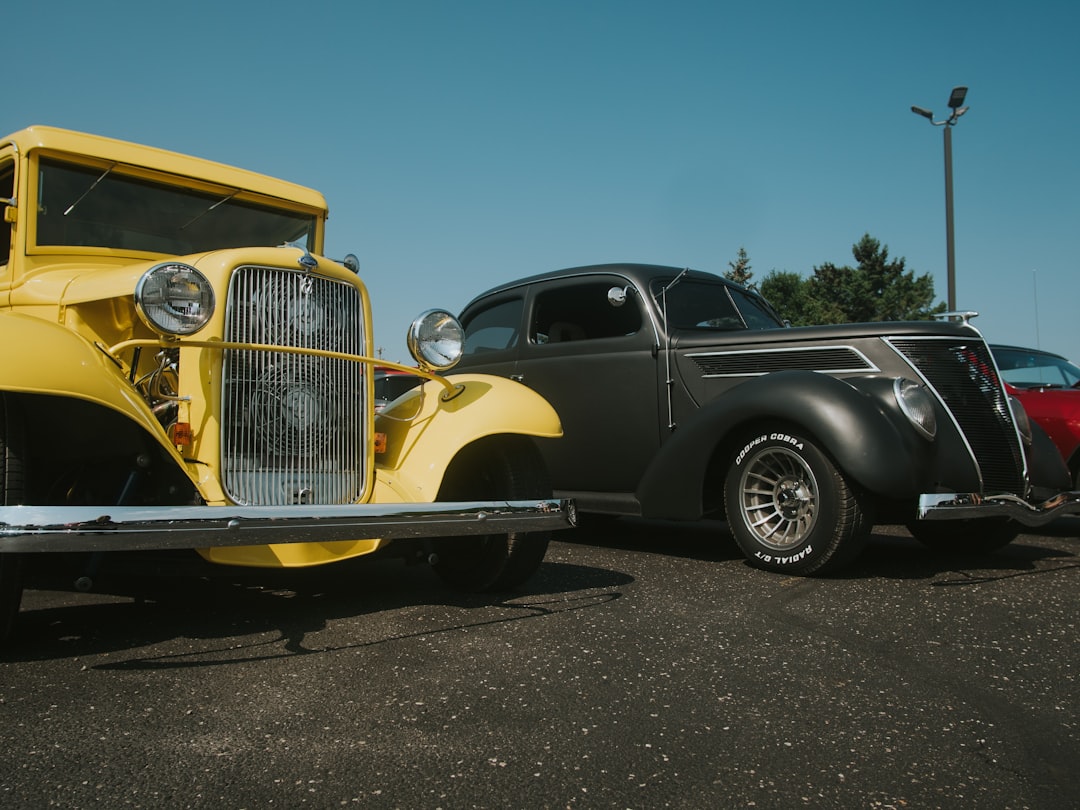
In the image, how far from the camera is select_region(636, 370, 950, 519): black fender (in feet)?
14.3

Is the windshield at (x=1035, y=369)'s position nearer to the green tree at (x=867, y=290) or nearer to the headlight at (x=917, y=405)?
the headlight at (x=917, y=405)

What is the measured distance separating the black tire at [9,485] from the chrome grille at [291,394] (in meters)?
0.69

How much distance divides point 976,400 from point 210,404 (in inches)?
154

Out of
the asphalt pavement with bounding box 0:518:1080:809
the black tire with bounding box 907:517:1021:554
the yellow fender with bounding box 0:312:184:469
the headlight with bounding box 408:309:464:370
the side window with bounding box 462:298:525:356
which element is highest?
the side window with bounding box 462:298:525:356

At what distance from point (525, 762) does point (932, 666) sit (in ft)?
5.22

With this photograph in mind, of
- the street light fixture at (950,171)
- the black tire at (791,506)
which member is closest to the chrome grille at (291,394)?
the black tire at (791,506)

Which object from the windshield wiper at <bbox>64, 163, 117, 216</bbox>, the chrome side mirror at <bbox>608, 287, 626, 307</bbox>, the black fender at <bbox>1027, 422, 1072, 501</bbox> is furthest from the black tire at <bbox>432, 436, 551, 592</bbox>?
the black fender at <bbox>1027, 422, 1072, 501</bbox>

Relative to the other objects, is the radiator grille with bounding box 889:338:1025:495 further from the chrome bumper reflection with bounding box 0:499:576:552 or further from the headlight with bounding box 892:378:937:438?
the chrome bumper reflection with bounding box 0:499:576:552

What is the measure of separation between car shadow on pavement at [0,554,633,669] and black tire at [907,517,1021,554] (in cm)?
218

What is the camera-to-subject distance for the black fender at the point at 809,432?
4.36 meters

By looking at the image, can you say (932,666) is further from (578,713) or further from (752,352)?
(752,352)

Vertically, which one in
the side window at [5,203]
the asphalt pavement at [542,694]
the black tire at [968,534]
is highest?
the side window at [5,203]

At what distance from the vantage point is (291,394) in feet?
12.1

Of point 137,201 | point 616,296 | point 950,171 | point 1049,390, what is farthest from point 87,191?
point 950,171
